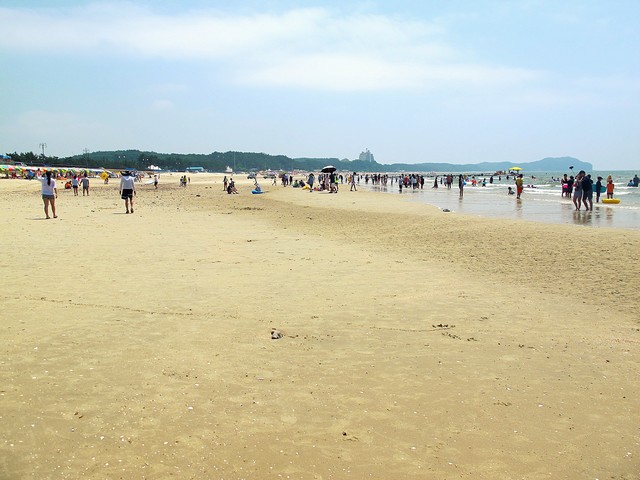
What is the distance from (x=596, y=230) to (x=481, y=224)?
3349mm

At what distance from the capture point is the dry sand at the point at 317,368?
3.51 metres

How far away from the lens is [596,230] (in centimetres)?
1498

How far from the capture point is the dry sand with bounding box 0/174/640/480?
351 centimetres

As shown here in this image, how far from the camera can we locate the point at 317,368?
503 centimetres

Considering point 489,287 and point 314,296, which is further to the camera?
point 489,287

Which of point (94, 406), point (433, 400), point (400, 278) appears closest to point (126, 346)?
point (94, 406)

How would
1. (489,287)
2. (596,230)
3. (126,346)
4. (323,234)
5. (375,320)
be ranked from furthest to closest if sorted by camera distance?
(323,234)
(596,230)
(489,287)
(375,320)
(126,346)

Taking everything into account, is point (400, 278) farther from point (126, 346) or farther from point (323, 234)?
point (323, 234)

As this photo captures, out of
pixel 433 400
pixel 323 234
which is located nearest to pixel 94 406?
pixel 433 400

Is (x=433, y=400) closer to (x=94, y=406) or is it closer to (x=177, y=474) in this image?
(x=177, y=474)

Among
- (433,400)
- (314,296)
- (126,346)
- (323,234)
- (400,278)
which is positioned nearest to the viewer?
(433,400)

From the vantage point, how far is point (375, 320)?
21.9ft

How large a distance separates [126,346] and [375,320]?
3.04m

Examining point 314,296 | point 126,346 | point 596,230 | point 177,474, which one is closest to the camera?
point 177,474
